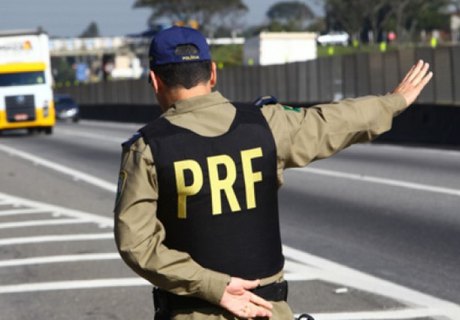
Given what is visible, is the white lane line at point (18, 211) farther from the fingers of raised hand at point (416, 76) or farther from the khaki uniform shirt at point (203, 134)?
the khaki uniform shirt at point (203, 134)

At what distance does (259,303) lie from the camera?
4562 mm

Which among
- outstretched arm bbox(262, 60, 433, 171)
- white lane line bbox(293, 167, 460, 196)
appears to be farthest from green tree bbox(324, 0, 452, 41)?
outstretched arm bbox(262, 60, 433, 171)

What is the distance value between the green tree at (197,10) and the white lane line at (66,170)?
96677 mm

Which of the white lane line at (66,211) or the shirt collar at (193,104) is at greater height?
the shirt collar at (193,104)

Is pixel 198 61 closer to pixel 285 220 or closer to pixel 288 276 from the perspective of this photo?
pixel 288 276

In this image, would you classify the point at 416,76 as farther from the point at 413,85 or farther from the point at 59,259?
the point at 59,259

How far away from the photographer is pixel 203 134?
14.9 ft

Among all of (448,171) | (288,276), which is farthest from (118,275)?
(448,171)

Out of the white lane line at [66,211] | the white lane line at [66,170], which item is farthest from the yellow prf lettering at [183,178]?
the white lane line at [66,170]

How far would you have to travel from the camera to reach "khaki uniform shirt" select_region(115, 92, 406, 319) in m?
4.45

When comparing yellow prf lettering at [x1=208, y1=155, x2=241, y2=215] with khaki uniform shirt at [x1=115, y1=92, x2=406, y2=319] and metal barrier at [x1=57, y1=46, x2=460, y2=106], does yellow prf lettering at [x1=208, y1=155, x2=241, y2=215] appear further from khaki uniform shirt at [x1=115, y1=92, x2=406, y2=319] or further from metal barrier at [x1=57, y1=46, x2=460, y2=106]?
metal barrier at [x1=57, y1=46, x2=460, y2=106]

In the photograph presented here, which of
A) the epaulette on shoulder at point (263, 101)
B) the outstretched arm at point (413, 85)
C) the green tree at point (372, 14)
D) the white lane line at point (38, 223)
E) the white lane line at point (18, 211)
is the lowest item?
the white lane line at point (18, 211)

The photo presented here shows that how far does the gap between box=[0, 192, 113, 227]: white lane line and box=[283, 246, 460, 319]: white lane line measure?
4.19 meters

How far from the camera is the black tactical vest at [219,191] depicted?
4500 millimetres
